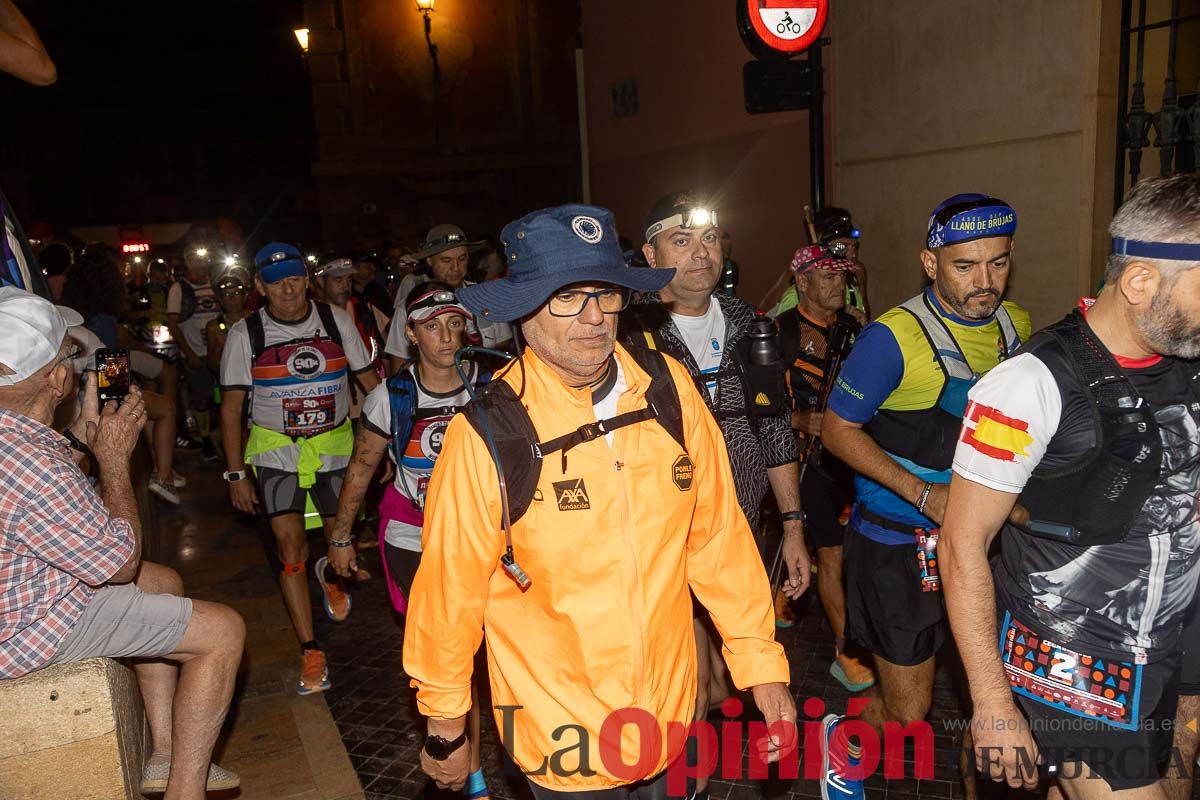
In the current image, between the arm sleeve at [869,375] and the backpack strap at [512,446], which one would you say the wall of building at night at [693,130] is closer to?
the arm sleeve at [869,375]

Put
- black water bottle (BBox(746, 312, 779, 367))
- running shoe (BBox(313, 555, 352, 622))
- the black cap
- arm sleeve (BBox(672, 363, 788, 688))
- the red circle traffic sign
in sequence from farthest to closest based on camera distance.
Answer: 1. the red circle traffic sign
2. the black cap
3. running shoe (BBox(313, 555, 352, 622))
4. black water bottle (BBox(746, 312, 779, 367))
5. arm sleeve (BBox(672, 363, 788, 688))

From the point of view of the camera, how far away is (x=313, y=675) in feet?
17.6

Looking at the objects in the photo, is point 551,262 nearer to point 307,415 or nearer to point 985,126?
point 307,415

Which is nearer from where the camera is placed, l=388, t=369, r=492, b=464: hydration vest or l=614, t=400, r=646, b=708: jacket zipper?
l=614, t=400, r=646, b=708: jacket zipper

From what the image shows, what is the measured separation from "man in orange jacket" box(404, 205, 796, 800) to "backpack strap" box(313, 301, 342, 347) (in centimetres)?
349

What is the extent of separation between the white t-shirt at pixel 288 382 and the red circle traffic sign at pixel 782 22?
4.08 metres

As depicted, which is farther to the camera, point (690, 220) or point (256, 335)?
point (256, 335)

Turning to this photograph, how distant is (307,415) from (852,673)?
359cm

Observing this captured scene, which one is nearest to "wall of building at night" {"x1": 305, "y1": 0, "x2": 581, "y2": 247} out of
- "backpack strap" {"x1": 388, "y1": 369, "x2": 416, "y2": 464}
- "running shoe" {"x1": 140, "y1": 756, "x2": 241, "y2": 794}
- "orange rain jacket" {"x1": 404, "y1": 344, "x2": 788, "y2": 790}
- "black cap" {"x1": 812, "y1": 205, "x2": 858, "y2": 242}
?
"black cap" {"x1": 812, "y1": 205, "x2": 858, "y2": 242}

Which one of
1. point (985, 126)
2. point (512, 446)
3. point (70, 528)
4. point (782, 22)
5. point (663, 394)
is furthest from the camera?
point (985, 126)

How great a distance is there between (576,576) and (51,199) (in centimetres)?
3818

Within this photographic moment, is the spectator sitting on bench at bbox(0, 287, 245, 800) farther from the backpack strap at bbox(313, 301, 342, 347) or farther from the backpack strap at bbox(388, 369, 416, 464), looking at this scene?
the backpack strap at bbox(313, 301, 342, 347)

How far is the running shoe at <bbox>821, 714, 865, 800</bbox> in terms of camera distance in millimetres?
3713

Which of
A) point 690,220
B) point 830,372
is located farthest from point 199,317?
point 690,220
